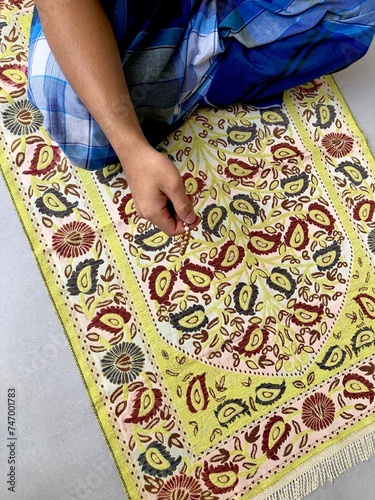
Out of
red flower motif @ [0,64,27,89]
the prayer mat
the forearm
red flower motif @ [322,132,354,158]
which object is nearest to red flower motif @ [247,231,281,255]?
the prayer mat

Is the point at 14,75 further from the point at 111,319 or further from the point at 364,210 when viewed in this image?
the point at 364,210

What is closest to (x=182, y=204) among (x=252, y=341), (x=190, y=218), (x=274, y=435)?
(x=190, y=218)

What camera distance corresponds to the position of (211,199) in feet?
3.52

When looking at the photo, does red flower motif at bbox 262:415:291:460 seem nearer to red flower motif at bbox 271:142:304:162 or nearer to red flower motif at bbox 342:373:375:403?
red flower motif at bbox 342:373:375:403

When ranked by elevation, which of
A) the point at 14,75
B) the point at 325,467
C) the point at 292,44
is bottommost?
the point at 325,467

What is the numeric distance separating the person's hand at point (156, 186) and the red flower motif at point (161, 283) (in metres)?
0.21

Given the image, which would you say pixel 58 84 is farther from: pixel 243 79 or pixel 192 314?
pixel 192 314

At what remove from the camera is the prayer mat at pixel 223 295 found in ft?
3.16

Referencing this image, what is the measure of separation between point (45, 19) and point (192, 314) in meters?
0.55

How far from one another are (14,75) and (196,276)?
552 millimetres

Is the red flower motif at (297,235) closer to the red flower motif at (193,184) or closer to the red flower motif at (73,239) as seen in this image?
the red flower motif at (193,184)

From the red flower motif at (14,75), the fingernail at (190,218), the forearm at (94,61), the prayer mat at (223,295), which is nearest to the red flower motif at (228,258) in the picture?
the prayer mat at (223,295)

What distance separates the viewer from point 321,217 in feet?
3.57

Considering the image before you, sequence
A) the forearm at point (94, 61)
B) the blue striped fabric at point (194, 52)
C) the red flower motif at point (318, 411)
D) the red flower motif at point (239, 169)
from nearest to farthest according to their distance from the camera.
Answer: the forearm at point (94, 61), the blue striped fabric at point (194, 52), the red flower motif at point (318, 411), the red flower motif at point (239, 169)
